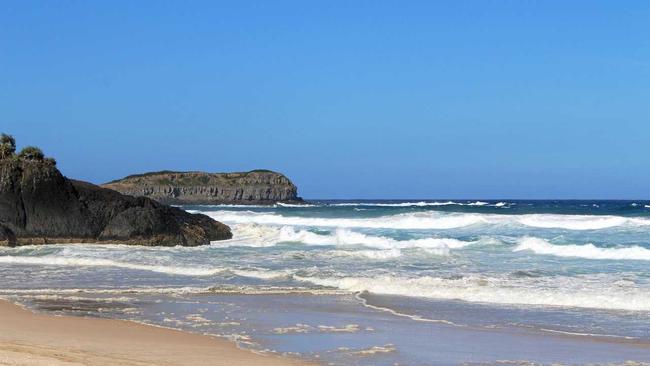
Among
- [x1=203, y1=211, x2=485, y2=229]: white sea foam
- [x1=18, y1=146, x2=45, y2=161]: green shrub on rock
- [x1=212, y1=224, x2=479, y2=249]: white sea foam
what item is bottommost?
[x1=212, y1=224, x2=479, y2=249]: white sea foam

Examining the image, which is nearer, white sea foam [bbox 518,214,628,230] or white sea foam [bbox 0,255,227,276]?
white sea foam [bbox 0,255,227,276]

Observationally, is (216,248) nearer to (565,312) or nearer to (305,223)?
(565,312)

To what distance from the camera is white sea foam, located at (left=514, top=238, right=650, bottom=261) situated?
84.5ft

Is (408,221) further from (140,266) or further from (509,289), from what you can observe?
(509,289)

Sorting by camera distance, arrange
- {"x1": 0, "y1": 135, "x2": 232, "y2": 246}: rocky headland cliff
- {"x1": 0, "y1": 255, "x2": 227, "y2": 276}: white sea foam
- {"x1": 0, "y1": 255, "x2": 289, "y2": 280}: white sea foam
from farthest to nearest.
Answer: {"x1": 0, "y1": 135, "x2": 232, "y2": 246}: rocky headland cliff, {"x1": 0, "y1": 255, "x2": 227, "y2": 276}: white sea foam, {"x1": 0, "y1": 255, "x2": 289, "y2": 280}: white sea foam

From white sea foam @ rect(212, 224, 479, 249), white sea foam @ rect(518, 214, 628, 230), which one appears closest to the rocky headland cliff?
white sea foam @ rect(212, 224, 479, 249)

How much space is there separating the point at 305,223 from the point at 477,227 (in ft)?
53.1

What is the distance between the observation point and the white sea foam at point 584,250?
84.5 ft

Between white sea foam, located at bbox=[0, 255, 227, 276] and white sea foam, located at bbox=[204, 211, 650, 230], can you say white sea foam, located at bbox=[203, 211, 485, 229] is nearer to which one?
white sea foam, located at bbox=[204, 211, 650, 230]

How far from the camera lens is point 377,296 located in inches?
628

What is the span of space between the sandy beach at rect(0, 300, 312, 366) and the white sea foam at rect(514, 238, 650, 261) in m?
18.4

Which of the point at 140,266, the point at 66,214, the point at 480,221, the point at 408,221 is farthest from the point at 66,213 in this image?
the point at 408,221

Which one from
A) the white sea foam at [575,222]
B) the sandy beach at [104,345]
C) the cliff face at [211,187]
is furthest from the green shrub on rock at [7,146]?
the cliff face at [211,187]

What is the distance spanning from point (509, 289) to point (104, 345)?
927 centimetres
